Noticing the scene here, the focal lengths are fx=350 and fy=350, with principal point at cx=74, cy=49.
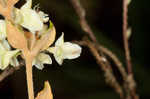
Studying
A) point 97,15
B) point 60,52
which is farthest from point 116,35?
point 60,52

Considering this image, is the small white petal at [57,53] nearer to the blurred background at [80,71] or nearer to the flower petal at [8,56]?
the flower petal at [8,56]

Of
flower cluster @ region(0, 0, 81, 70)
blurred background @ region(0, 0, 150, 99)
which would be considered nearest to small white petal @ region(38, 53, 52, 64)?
flower cluster @ region(0, 0, 81, 70)

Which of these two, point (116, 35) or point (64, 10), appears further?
point (116, 35)

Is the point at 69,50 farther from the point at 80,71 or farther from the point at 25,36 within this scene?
the point at 80,71

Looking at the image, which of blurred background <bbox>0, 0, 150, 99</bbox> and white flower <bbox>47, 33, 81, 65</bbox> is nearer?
white flower <bbox>47, 33, 81, 65</bbox>

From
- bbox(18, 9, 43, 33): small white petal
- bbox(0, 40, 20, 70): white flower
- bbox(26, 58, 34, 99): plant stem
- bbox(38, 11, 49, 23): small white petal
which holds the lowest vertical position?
bbox(26, 58, 34, 99): plant stem

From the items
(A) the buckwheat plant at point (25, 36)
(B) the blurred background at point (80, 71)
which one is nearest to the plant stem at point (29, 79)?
(A) the buckwheat plant at point (25, 36)

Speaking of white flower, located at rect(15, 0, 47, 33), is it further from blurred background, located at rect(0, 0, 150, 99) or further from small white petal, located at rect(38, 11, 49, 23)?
blurred background, located at rect(0, 0, 150, 99)

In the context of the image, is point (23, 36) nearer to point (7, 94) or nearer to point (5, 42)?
point (5, 42)
